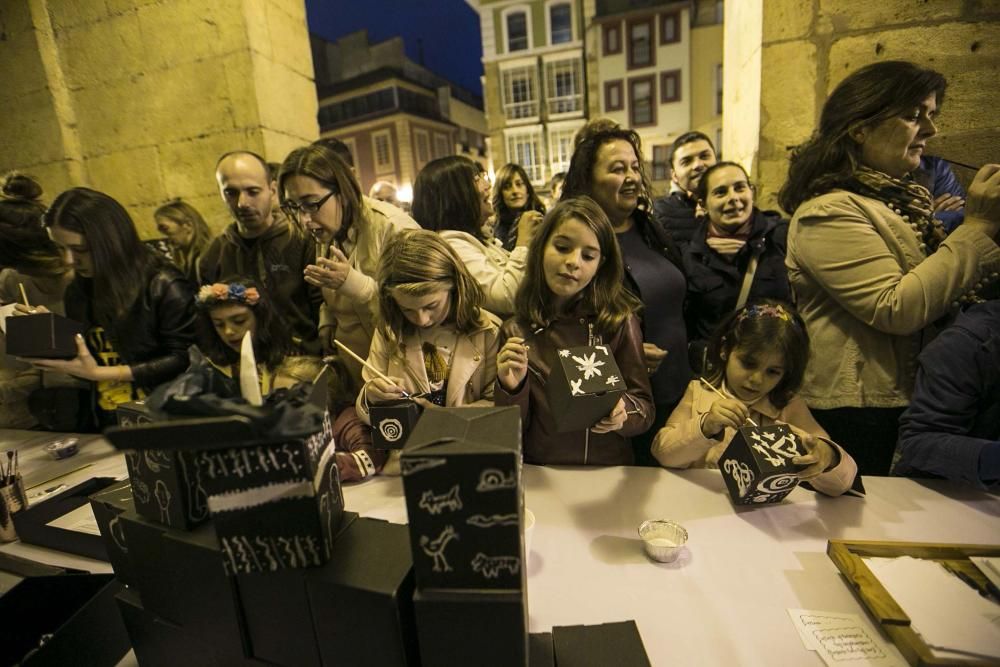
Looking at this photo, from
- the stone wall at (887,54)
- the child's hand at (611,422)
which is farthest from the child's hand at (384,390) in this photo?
the stone wall at (887,54)

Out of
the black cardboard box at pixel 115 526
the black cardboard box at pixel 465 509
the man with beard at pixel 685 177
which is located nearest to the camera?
the black cardboard box at pixel 465 509

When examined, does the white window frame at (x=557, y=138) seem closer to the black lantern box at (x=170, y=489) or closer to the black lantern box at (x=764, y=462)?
the black lantern box at (x=764, y=462)

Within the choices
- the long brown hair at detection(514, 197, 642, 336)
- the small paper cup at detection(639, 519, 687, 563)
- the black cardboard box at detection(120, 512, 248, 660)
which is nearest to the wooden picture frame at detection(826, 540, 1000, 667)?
the small paper cup at detection(639, 519, 687, 563)

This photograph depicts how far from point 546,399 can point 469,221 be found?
1.05m

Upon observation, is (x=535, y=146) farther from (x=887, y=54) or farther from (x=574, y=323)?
(x=574, y=323)

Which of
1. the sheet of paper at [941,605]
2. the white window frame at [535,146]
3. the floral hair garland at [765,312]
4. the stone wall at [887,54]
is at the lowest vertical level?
the sheet of paper at [941,605]

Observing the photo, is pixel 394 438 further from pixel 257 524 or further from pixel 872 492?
pixel 872 492

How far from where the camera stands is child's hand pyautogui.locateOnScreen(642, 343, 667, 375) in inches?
72.7

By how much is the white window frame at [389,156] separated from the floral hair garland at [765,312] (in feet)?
63.3

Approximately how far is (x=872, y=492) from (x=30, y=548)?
260cm

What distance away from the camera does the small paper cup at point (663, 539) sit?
1.16 meters

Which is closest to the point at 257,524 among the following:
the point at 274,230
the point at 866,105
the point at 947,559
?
the point at 947,559

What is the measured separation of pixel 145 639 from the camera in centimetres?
100

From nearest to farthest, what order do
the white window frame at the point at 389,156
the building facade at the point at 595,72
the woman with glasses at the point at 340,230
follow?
the woman with glasses at the point at 340,230, the building facade at the point at 595,72, the white window frame at the point at 389,156
